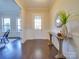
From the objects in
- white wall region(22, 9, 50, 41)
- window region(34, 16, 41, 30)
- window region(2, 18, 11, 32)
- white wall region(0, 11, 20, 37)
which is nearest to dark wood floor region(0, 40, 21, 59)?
white wall region(22, 9, 50, 41)

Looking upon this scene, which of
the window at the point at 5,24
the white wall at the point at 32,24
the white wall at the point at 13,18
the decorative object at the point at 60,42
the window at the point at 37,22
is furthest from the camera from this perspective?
the window at the point at 5,24

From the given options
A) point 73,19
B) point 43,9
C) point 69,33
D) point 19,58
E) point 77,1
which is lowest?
point 19,58

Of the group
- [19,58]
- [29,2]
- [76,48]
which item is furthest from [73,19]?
[29,2]

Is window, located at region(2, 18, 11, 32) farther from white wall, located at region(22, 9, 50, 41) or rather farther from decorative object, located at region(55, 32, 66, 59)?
decorative object, located at region(55, 32, 66, 59)

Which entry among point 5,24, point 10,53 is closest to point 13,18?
point 5,24

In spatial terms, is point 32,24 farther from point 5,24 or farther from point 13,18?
point 5,24

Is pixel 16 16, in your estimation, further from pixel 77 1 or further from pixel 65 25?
pixel 77 1

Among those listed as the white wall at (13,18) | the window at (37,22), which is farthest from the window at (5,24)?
the window at (37,22)

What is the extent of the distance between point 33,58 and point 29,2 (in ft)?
18.5

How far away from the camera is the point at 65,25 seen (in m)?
5.45

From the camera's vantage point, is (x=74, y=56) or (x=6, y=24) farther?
(x=6, y=24)

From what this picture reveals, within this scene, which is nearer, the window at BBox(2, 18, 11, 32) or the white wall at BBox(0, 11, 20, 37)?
the white wall at BBox(0, 11, 20, 37)

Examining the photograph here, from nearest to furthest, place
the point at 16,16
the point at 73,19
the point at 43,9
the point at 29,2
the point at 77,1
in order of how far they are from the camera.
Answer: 1. the point at 77,1
2. the point at 73,19
3. the point at 29,2
4. the point at 43,9
5. the point at 16,16

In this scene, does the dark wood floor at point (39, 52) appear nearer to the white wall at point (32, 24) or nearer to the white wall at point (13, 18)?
the white wall at point (32, 24)
